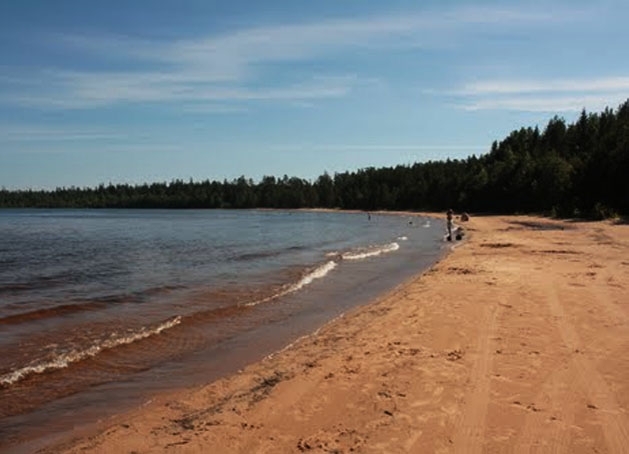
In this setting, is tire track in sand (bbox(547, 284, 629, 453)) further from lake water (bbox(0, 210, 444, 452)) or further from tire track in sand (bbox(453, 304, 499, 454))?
lake water (bbox(0, 210, 444, 452))

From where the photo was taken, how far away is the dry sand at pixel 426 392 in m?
6.23

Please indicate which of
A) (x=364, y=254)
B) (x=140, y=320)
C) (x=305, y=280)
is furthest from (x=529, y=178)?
(x=140, y=320)

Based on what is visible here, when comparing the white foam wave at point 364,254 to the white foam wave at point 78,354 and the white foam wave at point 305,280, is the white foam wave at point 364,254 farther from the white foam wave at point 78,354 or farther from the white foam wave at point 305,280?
the white foam wave at point 78,354

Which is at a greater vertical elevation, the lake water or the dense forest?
the dense forest

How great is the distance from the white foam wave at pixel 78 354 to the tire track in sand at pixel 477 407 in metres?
7.33

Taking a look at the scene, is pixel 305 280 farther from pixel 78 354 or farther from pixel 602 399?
pixel 602 399

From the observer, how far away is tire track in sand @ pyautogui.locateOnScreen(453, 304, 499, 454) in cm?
596

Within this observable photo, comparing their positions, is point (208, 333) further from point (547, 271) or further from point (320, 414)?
point (547, 271)

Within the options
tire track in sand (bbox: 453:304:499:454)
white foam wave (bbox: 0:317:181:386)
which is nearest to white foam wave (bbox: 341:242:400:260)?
white foam wave (bbox: 0:317:181:386)

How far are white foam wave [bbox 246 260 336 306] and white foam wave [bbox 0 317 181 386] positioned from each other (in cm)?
436

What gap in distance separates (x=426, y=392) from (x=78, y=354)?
23.8ft

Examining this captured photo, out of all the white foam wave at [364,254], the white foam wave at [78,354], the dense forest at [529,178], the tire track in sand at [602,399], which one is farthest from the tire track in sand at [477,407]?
the dense forest at [529,178]

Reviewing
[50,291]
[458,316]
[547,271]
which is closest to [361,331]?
[458,316]

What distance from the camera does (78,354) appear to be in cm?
1159
